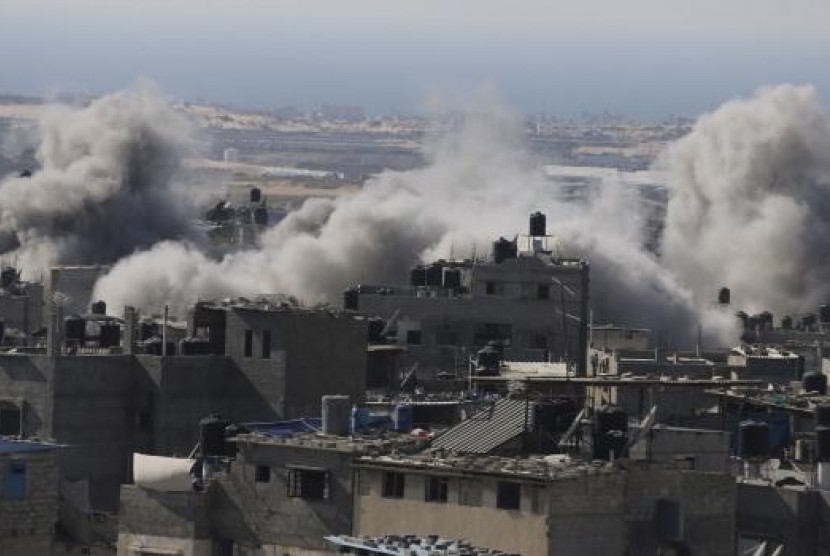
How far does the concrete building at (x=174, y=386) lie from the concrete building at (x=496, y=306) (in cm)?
2434

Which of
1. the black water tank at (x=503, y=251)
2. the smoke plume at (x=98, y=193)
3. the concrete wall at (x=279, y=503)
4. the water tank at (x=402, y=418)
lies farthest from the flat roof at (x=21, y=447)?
the smoke plume at (x=98, y=193)

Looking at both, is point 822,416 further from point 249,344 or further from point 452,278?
point 452,278

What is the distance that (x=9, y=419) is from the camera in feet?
186

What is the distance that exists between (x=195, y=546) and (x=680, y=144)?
95.3 meters

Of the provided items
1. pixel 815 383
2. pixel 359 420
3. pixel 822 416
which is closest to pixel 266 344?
pixel 815 383

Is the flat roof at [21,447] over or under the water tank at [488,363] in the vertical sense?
over

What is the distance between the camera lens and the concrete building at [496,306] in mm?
84062

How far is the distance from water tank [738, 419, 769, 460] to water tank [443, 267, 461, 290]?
1749 inches

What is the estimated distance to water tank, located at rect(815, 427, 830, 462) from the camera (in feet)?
147

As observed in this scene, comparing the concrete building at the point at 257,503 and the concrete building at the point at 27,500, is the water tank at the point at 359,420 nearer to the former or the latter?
the concrete building at the point at 257,503

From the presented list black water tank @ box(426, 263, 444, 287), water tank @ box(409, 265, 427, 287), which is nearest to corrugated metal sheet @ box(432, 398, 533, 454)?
black water tank @ box(426, 263, 444, 287)

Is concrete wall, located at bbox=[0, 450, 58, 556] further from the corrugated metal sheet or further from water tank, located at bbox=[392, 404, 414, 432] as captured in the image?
water tank, located at bbox=[392, 404, 414, 432]

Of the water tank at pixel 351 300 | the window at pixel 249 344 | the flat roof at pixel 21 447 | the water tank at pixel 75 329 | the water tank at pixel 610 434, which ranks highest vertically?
the water tank at pixel 610 434

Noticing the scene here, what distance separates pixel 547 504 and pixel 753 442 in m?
8.11
